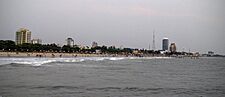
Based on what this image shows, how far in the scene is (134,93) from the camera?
15391mm

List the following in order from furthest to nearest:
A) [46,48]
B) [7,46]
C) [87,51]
A: [87,51] → [46,48] → [7,46]

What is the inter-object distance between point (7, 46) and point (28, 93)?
10674 centimetres

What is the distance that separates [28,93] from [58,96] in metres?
1.55

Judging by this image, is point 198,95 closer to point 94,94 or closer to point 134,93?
point 134,93

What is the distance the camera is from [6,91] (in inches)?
578

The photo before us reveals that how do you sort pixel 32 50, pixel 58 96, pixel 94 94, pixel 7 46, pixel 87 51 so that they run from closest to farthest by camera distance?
1. pixel 58 96
2. pixel 94 94
3. pixel 7 46
4. pixel 32 50
5. pixel 87 51

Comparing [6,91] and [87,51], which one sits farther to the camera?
[87,51]

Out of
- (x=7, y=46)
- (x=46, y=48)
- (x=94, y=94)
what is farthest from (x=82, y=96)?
(x=46, y=48)

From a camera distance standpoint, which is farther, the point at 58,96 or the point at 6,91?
the point at 6,91

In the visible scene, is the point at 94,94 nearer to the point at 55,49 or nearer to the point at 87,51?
the point at 55,49

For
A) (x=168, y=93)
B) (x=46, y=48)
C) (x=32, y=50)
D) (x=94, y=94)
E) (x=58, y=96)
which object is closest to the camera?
(x=58, y=96)

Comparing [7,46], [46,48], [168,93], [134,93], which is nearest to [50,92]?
[134,93]

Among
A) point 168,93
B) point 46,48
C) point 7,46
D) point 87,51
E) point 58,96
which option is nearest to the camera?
point 58,96

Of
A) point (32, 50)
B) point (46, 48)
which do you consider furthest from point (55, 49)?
point (32, 50)
